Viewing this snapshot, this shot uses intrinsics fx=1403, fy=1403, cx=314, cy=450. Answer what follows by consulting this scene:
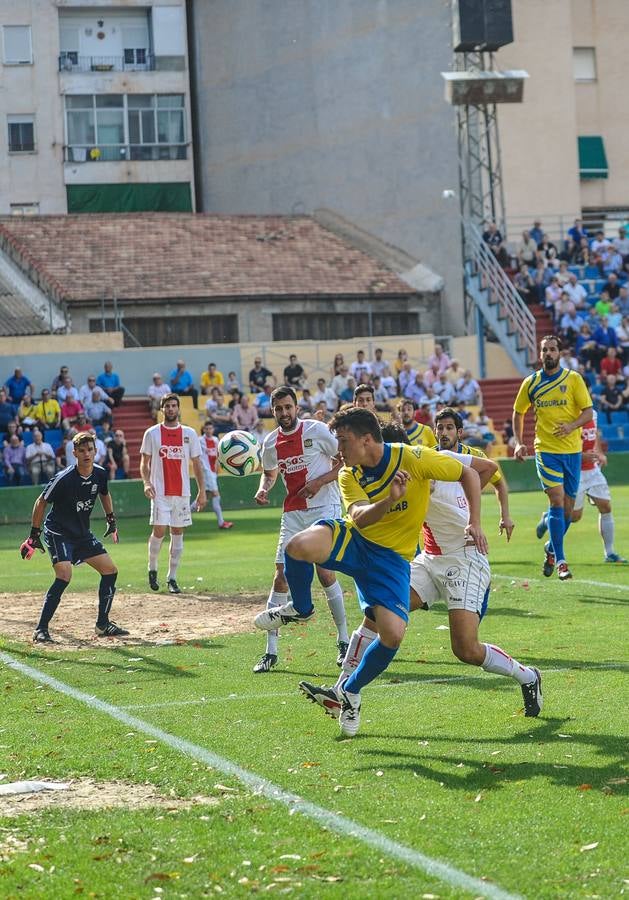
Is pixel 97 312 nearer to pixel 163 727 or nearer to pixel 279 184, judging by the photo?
pixel 279 184

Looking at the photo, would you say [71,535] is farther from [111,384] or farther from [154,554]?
[111,384]

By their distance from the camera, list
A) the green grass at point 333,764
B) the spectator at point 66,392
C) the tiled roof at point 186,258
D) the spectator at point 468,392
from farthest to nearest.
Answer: the tiled roof at point 186,258
the spectator at point 468,392
the spectator at point 66,392
the green grass at point 333,764

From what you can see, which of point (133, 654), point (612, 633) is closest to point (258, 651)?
point (133, 654)

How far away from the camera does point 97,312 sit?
4394 centimetres

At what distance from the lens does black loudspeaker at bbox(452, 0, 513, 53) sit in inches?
1699

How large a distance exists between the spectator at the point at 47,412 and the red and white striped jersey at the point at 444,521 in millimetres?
24694

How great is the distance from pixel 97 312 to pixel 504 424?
1380cm

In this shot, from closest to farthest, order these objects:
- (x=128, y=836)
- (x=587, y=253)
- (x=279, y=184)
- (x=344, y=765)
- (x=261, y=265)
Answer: (x=128, y=836)
(x=344, y=765)
(x=587, y=253)
(x=261, y=265)
(x=279, y=184)

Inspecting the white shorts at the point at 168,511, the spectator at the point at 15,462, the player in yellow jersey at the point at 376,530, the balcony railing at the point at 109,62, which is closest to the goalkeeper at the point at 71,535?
A: the white shorts at the point at 168,511

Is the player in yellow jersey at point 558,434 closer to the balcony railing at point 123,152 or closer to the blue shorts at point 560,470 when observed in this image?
the blue shorts at point 560,470

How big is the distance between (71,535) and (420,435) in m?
3.53

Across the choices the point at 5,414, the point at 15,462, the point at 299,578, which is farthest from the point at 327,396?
the point at 299,578

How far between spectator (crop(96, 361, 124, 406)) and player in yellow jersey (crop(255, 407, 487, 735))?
91.2 feet

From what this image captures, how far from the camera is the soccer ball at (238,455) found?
15320 mm
